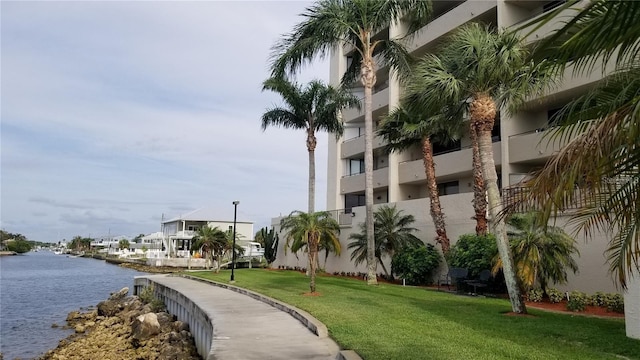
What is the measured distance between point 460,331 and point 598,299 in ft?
22.2

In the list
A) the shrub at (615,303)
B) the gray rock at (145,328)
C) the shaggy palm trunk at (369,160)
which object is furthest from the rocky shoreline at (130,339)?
the shrub at (615,303)

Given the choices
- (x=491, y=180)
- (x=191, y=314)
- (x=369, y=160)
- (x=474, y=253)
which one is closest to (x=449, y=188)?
(x=369, y=160)

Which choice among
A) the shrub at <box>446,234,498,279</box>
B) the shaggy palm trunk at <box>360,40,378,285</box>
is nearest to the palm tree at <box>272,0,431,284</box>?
the shaggy palm trunk at <box>360,40,378,285</box>

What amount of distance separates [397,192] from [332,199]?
9.12 m

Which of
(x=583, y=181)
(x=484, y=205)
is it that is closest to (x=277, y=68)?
(x=484, y=205)

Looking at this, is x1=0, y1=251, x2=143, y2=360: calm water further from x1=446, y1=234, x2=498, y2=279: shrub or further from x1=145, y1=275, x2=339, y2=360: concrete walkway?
x1=446, y1=234, x2=498, y2=279: shrub

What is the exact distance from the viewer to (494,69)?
12.6m

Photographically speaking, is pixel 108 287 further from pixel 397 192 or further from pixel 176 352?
pixel 176 352

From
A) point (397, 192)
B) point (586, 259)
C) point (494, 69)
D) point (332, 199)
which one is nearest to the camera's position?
point (494, 69)

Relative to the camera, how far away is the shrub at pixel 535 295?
51.4 ft

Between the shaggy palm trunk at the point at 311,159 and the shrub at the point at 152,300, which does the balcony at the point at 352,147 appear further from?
the shrub at the point at 152,300

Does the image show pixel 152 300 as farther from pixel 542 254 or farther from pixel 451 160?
pixel 542 254

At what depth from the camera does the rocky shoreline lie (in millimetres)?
14539

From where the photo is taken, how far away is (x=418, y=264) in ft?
71.6
